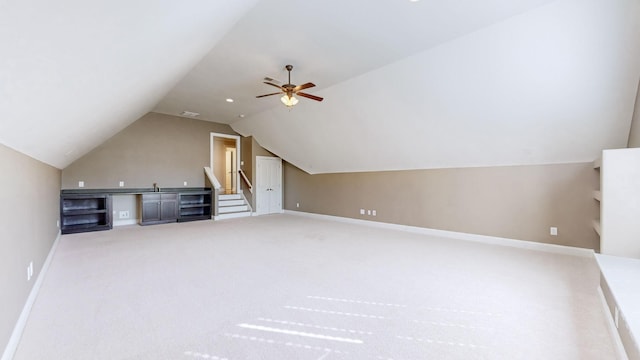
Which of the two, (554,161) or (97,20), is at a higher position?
(97,20)

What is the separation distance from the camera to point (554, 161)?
14.8ft

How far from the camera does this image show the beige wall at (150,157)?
21.5 ft

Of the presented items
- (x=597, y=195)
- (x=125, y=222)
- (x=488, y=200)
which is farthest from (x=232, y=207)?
(x=597, y=195)

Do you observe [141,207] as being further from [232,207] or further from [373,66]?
[373,66]

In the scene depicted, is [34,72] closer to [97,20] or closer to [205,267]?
[97,20]

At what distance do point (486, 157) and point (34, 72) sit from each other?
5.82 meters

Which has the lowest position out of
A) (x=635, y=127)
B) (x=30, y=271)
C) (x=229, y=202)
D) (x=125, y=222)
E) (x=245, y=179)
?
(x=125, y=222)

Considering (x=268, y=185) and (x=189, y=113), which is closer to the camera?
(x=189, y=113)

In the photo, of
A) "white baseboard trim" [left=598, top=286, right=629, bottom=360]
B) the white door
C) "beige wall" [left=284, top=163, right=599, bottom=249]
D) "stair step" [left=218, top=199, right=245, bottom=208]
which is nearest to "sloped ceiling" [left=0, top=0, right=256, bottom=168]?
"white baseboard trim" [left=598, top=286, right=629, bottom=360]

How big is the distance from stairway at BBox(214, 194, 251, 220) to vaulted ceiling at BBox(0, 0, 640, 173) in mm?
3496

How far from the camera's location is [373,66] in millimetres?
4363

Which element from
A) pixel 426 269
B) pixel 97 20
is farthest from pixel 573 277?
pixel 97 20

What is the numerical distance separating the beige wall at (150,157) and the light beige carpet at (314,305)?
272 cm

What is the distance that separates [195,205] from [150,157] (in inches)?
67.8
